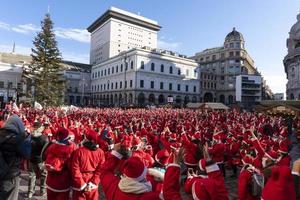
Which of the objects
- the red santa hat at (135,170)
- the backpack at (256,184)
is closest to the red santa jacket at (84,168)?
the red santa hat at (135,170)

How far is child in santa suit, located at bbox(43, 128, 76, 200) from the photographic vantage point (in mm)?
5379

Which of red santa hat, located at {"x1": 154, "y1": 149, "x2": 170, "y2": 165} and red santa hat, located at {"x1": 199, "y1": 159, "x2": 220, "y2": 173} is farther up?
red santa hat, located at {"x1": 199, "y1": 159, "x2": 220, "y2": 173}

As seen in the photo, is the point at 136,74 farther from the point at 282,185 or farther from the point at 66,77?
the point at 282,185

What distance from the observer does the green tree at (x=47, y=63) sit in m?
45.6

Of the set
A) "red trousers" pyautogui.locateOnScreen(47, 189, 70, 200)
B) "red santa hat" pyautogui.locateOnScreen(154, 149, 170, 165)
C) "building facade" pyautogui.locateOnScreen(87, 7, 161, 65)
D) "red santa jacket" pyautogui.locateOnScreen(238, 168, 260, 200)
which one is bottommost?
"red trousers" pyautogui.locateOnScreen(47, 189, 70, 200)

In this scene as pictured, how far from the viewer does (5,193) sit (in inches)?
155

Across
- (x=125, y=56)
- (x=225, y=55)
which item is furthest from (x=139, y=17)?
(x=125, y=56)

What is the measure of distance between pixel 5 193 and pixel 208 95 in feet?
299

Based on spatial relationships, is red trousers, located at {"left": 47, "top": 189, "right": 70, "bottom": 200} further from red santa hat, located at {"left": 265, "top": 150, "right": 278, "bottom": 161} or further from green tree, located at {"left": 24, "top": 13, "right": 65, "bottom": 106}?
green tree, located at {"left": 24, "top": 13, "right": 65, "bottom": 106}

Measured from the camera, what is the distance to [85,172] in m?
5.33

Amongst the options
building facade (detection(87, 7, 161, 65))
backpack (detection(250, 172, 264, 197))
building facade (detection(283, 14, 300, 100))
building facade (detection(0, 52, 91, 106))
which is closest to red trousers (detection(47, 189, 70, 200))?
backpack (detection(250, 172, 264, 197))

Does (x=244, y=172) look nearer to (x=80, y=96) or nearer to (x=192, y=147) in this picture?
(x=192, y=147)

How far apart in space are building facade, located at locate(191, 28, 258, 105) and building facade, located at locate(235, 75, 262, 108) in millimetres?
11528

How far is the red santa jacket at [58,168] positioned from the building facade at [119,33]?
308ft
